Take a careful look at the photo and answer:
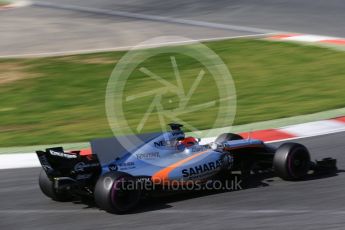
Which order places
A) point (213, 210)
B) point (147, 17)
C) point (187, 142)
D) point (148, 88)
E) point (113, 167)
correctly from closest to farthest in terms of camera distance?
point (213, 210) → point (113, 167) → point (187, 142) → point (148, 88) → point (147, 17)

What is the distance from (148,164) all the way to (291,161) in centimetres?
169

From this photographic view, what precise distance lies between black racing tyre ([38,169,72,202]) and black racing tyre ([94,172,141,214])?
784mm

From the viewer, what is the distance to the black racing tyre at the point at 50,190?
8398 millimetres

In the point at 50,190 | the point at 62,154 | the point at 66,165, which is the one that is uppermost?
the point at 62,154

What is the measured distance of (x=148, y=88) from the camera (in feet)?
48.8

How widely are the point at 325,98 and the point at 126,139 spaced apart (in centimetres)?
585

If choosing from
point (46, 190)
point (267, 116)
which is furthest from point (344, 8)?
point (46, 190)

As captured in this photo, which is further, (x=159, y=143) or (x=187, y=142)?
(x=187, y=142)

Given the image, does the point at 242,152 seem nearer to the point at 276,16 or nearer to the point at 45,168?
the point at 45,168

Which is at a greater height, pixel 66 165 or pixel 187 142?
pixel 187 142

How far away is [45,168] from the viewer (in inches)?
313

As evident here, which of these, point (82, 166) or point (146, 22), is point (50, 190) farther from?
point (146, 22)

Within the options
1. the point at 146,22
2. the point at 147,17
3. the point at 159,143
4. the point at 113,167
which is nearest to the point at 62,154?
the point at 113,167

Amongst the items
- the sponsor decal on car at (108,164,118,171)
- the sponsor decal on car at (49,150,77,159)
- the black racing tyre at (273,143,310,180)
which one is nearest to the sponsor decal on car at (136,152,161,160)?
the sponsor decal on car at (108,164,118,171)
